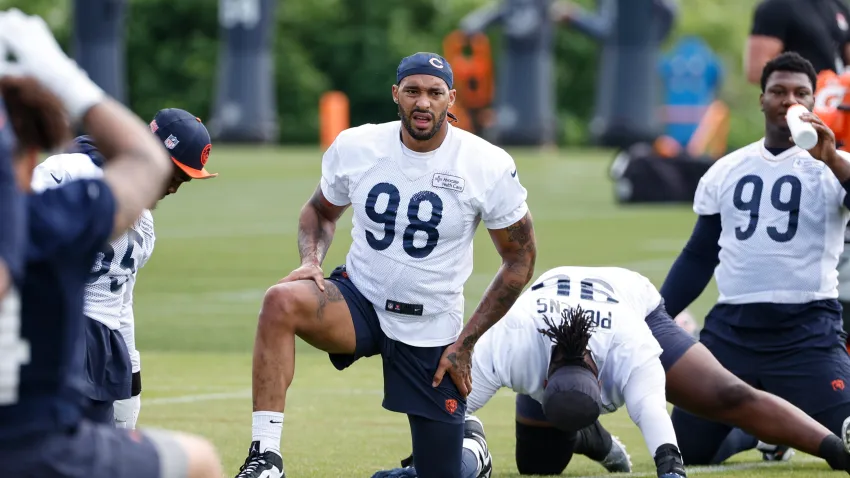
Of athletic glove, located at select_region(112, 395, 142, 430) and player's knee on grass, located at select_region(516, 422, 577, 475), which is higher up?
athletic glove, located at select_region(112, 395, 142, 430)

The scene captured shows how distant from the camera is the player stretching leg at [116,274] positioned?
5.92 m

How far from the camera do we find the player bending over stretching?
→ 6.80 m

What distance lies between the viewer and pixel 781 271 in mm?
7543

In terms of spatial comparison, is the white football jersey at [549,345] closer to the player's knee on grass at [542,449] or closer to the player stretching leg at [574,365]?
the player stretching leg at [574,365]

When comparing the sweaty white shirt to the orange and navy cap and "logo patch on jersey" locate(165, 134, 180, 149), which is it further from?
"logo patch on jersey" locate(165, 134, 180, 149)

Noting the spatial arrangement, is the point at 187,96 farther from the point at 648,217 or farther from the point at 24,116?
the point at 24,116

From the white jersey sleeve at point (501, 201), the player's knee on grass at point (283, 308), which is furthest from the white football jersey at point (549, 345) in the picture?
the player's knee on grass at point (283, 308)

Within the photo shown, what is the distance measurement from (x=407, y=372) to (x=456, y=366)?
20 centimetres

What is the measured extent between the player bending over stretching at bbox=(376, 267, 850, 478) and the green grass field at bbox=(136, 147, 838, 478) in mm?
200

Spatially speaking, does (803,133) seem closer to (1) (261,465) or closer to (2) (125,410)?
(1) (261,465)

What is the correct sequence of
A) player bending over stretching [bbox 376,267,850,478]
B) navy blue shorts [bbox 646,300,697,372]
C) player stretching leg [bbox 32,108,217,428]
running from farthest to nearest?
navy blue shorts [bbox 646,300,697,372] < player bending over stretching [bbox 376,267,850,478] < player stretching leg [bbox 32,108,217,428]

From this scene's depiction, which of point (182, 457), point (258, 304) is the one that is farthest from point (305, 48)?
point (182, 457)

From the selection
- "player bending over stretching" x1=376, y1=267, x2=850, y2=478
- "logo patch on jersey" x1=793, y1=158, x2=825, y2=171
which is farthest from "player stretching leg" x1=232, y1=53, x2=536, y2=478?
"logo patch on jersey" x1=793, y1=158, x2=825, y2=171

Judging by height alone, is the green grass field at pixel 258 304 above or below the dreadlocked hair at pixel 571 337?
below
